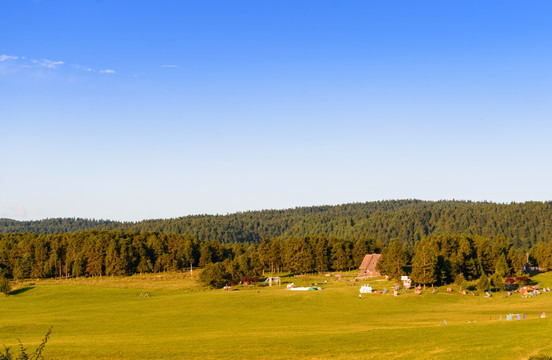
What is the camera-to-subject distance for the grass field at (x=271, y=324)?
4147 cm

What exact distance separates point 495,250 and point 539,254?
103ft

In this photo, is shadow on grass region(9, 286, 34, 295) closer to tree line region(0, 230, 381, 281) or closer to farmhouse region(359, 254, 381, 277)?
tree line region(0, 230, 381, 281)

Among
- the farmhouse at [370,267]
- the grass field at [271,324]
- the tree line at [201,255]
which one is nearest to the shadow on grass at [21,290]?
the grass field at [271,324]

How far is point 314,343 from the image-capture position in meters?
44.9

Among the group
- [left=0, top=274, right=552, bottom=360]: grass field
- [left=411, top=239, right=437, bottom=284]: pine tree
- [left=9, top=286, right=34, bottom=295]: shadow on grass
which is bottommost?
[left=0, top=274, right=552, bottom=360]: grass field

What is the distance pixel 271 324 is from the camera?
200 ft

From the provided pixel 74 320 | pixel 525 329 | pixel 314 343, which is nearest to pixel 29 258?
pixel 74 320

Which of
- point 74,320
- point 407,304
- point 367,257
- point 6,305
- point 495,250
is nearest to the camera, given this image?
point 74,320

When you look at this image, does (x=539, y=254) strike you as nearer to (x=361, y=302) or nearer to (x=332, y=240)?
(x=332, y=240)

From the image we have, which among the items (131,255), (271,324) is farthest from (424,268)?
(131,255)

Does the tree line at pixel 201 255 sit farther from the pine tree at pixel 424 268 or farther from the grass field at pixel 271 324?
the pine tree at pixel 424 268

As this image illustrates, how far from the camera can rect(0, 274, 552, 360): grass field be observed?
41.5m

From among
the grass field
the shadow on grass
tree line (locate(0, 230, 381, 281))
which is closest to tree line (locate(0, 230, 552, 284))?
tree line (locate(0, 230, 381, 281))

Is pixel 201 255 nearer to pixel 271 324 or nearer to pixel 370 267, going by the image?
pixel 370 267
